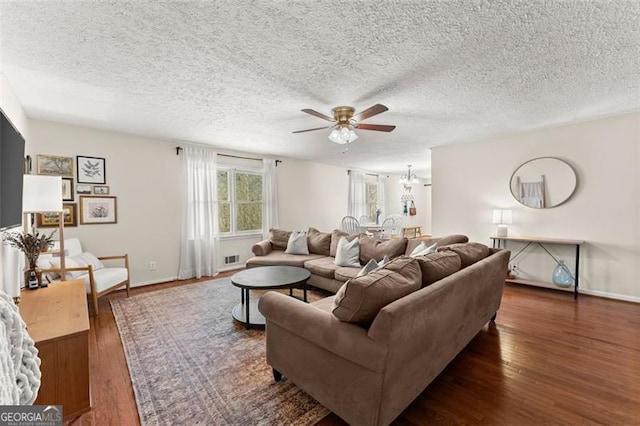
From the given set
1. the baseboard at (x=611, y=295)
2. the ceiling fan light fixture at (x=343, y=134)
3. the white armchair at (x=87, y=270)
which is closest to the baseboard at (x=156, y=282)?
the white armchair at (x=87, y=270)

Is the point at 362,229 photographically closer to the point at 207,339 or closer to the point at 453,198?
the point at 453,198

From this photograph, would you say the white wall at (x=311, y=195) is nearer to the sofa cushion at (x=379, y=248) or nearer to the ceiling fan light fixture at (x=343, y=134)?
the sofa cushion at (x=379, y=248)

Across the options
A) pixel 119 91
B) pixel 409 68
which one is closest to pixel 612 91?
pixel 409 68

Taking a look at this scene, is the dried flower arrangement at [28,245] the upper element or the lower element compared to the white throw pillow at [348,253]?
upper

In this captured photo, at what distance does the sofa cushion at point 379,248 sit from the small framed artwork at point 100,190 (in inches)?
148

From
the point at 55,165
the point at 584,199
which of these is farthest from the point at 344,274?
the point at 55,165

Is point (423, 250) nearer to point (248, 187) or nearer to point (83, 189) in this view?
point (248, 187)

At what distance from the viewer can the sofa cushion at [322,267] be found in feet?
11.8

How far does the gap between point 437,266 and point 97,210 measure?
4.45m

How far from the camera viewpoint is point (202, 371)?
2.08 m

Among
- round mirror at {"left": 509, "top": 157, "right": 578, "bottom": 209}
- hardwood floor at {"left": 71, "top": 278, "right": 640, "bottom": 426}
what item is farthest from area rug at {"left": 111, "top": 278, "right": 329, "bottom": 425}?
round mirror at {"left": 509, "top": 157, "right": 578, "bottom": 209}

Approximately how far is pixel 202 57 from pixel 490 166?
454 centimetres

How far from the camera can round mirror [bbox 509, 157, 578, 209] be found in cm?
393

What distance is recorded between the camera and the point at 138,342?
8.24 feet
